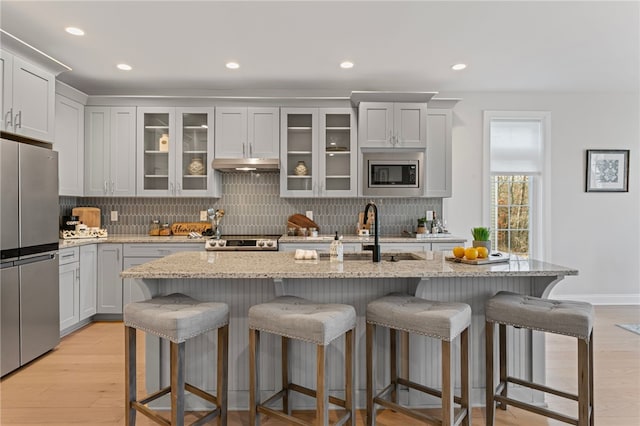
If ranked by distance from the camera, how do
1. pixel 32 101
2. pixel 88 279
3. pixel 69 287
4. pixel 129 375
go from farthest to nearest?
pixel 88 279 < pixel 69 287 < pixel 32 101 < pixel 129 375

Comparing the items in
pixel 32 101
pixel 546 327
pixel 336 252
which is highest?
pixel 32 101

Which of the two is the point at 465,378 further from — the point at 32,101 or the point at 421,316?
the point at 32,101

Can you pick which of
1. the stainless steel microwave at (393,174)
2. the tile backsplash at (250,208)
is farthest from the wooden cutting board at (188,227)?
the stainless steel microwave at (393,174)

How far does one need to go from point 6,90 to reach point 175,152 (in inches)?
65.6

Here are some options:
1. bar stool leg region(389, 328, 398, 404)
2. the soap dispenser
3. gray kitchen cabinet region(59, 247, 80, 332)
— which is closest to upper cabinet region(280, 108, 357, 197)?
the soap dispenser

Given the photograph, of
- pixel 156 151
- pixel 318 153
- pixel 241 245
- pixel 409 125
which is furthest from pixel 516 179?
pixel 156 151

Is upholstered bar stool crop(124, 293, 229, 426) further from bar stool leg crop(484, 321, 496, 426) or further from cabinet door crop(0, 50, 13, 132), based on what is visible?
cabinet door crop(0, 50, 13, 132)

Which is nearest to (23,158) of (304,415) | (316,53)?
(316,53)

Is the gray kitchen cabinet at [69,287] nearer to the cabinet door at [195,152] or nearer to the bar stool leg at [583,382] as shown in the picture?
the cabinet door at [195,152]

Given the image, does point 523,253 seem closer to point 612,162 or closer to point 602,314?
point 602,314

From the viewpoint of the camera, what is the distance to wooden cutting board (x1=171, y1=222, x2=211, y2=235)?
15.1 ft

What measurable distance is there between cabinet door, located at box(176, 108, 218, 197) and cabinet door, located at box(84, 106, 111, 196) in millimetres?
810

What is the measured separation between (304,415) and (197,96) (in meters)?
3.76

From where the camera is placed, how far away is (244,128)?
4.38m
